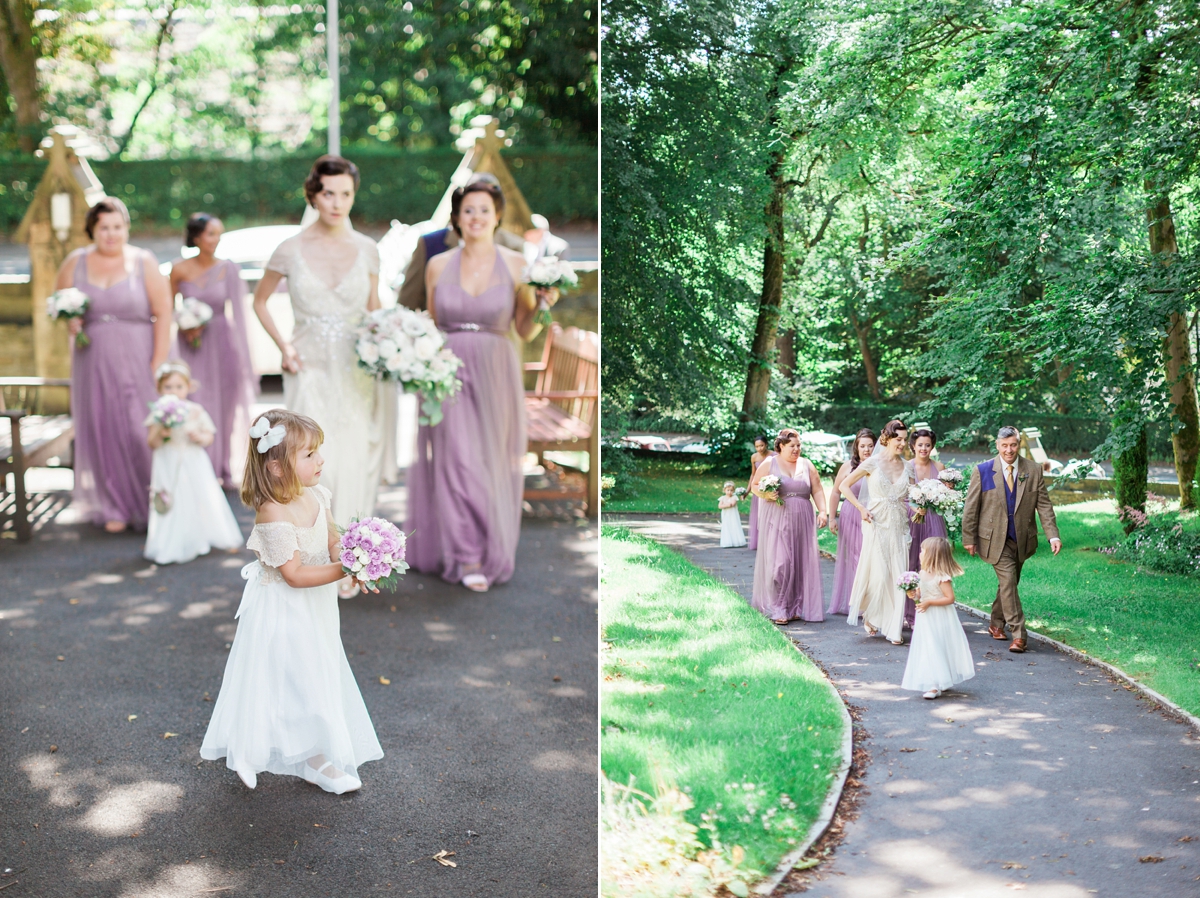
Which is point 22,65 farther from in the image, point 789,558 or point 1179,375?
point 1179,375

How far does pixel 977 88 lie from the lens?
228 cm

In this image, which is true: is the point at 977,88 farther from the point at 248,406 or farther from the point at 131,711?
the point at 248,406

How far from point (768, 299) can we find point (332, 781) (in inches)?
90.0

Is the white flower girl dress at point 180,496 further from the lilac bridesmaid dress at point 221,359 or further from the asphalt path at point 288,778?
the lilac bridesmaid dress at point 221,359

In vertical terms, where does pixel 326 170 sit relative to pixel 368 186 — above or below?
below

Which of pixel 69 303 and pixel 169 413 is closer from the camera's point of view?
pixel 169 413

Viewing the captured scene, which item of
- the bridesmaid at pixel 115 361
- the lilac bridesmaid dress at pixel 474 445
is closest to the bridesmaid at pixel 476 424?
the lilac bridesmaid dress at pixel 474 445

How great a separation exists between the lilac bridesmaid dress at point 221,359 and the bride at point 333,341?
3089mm

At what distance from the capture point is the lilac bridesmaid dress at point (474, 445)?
20.3 ft

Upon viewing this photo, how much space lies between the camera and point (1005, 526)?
2393mm

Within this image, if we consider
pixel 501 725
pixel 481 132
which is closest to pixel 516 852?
pixel 501 725

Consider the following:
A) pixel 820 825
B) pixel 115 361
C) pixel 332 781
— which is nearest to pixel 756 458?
pixel 820 825

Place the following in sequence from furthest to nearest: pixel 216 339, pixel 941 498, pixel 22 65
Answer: pixel 22 65 < pixel 216 339 < pixel 941 498

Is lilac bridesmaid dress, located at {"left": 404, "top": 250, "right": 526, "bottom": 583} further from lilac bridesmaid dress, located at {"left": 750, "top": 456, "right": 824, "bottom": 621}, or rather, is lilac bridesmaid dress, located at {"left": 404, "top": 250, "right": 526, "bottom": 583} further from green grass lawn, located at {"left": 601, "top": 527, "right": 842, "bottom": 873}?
lilac bridesmaid dress, located at {"left": 750, "top": 456, "right": 824, "bottom": 621}
